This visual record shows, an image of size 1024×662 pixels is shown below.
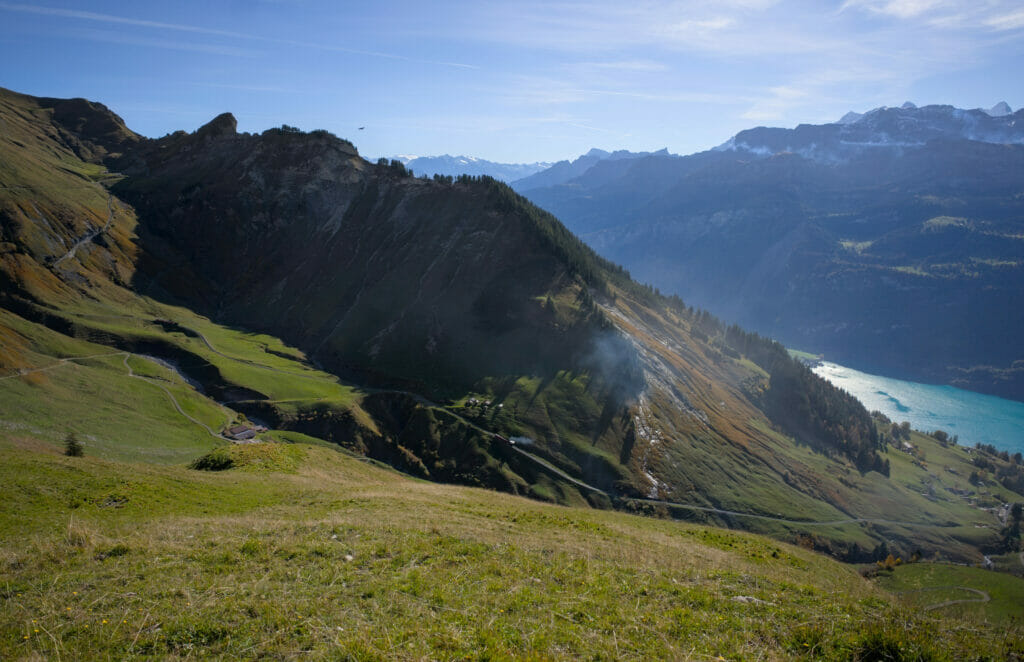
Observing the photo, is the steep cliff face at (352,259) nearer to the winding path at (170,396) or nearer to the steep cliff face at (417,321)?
the steep cliff face at (417,321)

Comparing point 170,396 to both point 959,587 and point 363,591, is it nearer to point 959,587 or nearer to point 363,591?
point 363,591

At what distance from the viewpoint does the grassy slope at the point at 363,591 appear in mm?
12047

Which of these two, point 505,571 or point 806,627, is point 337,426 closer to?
point 505,571

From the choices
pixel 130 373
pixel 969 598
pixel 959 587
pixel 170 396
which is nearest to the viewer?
pixel 969 598

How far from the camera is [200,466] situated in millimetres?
40188

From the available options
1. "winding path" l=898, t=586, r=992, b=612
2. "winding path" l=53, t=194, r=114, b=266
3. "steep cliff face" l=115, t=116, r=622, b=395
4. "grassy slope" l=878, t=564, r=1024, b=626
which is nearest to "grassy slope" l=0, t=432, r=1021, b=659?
"winding path" l=898, t=586, r=992, b=612

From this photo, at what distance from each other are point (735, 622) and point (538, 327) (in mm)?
102352

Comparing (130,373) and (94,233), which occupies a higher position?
(94,233)

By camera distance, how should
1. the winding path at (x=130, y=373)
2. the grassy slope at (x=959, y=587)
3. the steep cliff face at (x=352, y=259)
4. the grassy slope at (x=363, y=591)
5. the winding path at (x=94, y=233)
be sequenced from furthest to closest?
the steep cliff face at (x=352, y=259) → the winding path at (x=94, y=233) → the winding path at (x=130, y=373) → the grassy slope at (x=959, y=587) → the grassy slope at (x=363, y=591)

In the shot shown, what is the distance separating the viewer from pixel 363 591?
600 inches

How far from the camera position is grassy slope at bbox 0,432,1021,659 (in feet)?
39.5

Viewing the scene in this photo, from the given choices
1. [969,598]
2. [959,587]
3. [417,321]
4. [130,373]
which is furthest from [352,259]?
[969,598]

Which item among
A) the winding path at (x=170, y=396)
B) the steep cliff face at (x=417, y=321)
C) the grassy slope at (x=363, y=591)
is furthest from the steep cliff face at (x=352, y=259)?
the grassy slope at (x=363, y=591)

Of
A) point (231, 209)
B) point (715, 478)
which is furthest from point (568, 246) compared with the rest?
point (231, 209)
